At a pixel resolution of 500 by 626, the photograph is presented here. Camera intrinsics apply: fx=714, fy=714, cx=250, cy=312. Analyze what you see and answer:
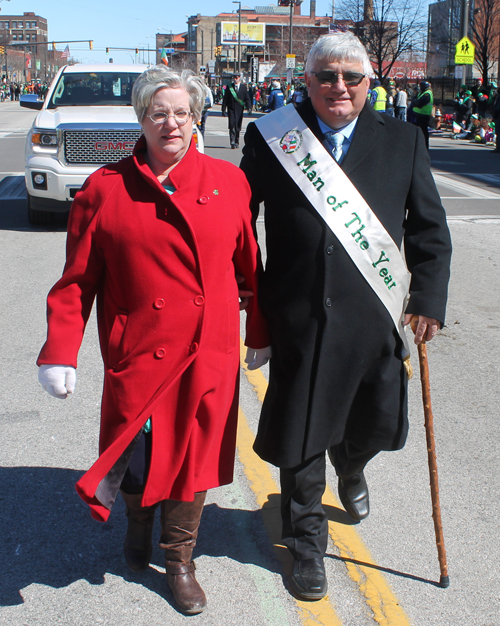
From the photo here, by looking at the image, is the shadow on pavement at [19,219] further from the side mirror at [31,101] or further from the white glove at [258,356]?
the white glove at [258,356]

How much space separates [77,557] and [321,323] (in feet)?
4.44

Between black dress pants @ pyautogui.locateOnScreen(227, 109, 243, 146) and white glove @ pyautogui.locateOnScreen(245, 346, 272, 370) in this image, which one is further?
black dress pants @ pyautogui.locateOnScreen(227, 109, 243, 146)

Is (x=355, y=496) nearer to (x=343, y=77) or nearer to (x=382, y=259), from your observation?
(x=382, y=259)

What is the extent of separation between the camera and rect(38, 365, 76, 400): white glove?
2383 mm

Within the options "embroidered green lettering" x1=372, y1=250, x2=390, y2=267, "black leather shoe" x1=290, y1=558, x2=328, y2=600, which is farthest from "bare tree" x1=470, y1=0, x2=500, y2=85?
"black leather shoe" x1=290, y1=558, x2=328, y2=600

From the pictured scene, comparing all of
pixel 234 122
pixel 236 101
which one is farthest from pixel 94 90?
pixel 234 122

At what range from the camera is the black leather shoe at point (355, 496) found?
3.04m

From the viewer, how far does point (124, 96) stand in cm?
991

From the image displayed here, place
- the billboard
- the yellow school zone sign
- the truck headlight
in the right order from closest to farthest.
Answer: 1. the truck headlight
2. the yellow school zone sign
3. the billboard

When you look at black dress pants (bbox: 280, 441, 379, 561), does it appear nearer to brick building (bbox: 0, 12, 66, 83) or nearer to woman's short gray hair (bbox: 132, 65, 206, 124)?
woman's short gray hair (bbox: 132, 65, 206, 124)

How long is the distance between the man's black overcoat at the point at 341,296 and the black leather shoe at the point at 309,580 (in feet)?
1.31

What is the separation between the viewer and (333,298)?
8.25 ft

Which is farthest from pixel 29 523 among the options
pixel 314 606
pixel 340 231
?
pixel 340 231

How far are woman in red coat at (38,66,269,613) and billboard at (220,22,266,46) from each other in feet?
370
